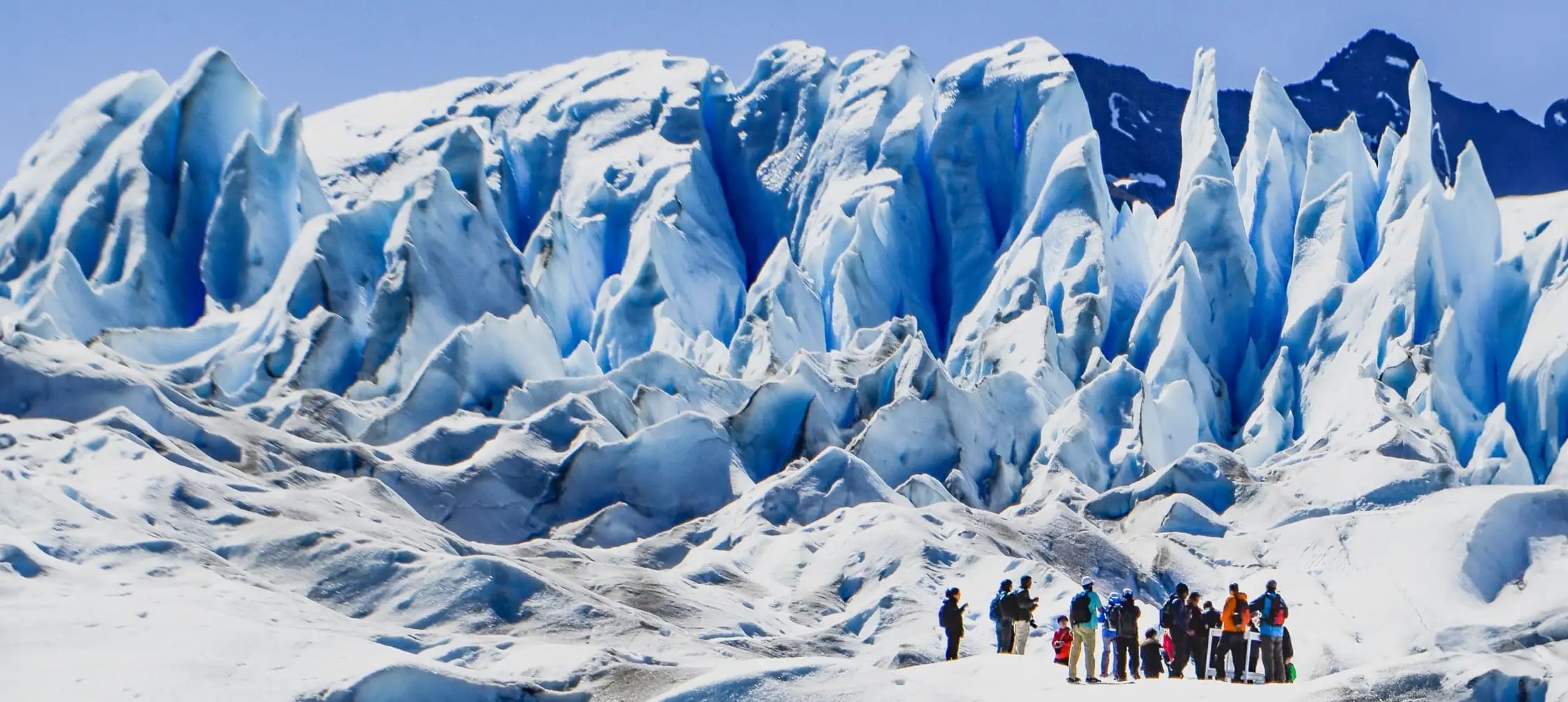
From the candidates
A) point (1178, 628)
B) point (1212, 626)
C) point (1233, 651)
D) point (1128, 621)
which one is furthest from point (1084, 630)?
point (1212, 626)

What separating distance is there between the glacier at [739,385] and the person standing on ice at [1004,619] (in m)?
0.98

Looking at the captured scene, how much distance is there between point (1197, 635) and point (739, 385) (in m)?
18.7

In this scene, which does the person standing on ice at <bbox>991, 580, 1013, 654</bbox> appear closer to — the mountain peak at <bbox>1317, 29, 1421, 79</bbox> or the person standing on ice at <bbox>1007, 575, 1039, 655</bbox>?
the person standing on ice at <bbox>1007, 575, 1039, 655</bbox>

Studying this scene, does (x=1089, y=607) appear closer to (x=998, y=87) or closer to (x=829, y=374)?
(x=829, y=374)

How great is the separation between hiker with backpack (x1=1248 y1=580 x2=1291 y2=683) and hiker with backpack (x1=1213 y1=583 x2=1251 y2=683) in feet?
0.42

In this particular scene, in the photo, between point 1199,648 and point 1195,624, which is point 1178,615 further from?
point 1199,648

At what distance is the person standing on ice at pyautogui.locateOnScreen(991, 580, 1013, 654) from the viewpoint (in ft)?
51.5

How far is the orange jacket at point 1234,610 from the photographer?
14.1 m

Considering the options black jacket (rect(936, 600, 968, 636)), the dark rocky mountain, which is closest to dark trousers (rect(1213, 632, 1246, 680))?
black jacket (rect(936, 600, 968, 636))

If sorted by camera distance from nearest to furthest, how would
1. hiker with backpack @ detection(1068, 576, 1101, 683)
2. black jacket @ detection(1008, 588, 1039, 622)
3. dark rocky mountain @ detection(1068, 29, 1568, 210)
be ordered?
hiker with backpack @ detection(1068, 576, 1101, 683)
black jacket @ detection(1008, 588, 1039, 622)
dark rocky mountain @ detection(1068, 29, 1568, 210)

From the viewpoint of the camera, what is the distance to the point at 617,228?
44.8 m

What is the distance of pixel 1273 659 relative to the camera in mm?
14586

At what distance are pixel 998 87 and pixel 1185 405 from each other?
541 inches

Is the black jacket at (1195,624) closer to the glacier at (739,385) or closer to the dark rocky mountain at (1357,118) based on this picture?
the glacier at (739,385)
